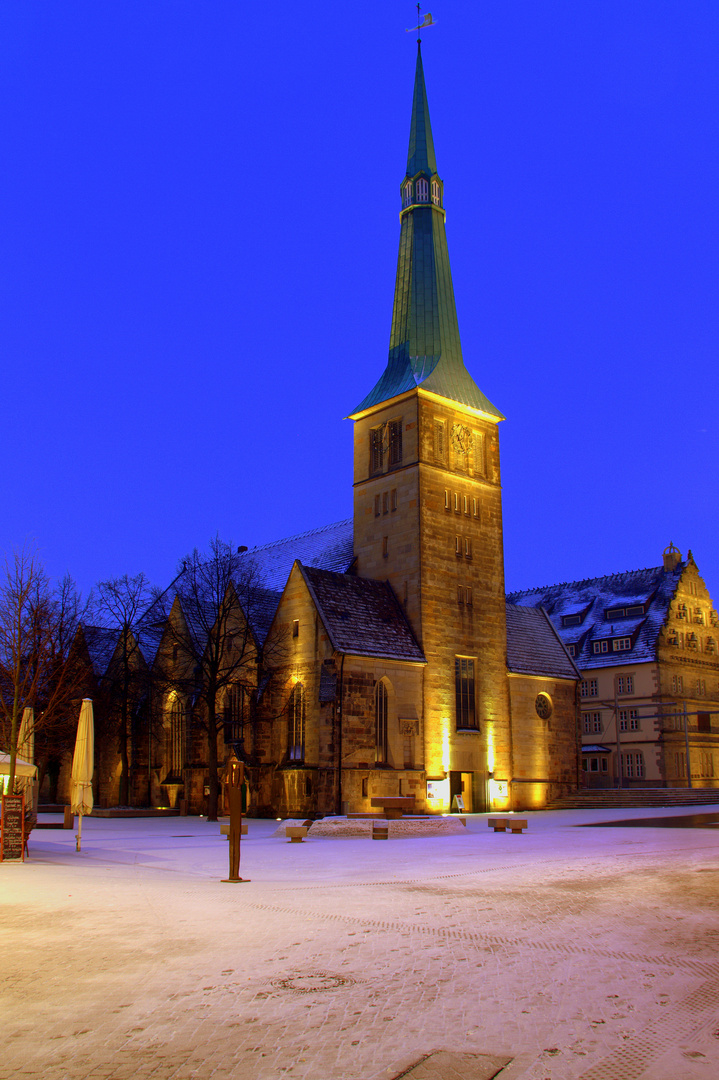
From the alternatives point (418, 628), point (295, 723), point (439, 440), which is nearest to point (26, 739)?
point (295, 723)

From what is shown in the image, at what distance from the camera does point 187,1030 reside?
22.6 ft

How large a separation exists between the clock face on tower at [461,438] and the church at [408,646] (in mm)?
175

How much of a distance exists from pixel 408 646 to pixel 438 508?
8053 mm

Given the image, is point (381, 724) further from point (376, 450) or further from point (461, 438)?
point (461, 438)

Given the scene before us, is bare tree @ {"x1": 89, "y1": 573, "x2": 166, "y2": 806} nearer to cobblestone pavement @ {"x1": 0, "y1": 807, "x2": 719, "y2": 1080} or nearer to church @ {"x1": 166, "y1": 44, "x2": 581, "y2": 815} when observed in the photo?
church @ {"x1": 166, "y1": 44, "x2": 581, "y2": 815}

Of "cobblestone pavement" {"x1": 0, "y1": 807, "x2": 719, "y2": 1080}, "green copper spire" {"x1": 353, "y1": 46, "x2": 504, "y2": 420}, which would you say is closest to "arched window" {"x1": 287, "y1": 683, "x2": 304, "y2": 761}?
"green copper spire" {"x1": 353, "y1": 46, "x2": 504, "y2": 420}

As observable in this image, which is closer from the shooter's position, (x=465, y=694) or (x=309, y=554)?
(x=465, y=694)

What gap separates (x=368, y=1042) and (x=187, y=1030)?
1.38m

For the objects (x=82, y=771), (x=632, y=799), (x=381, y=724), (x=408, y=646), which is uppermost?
(x=408, y=646)

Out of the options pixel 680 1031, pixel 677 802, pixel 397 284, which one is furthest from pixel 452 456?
pixel 680 1031

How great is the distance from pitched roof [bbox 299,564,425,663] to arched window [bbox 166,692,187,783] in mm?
12715

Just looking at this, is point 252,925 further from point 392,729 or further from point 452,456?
point 452,456

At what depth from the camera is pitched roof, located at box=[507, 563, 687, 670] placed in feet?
219

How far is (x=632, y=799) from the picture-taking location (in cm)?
5003
